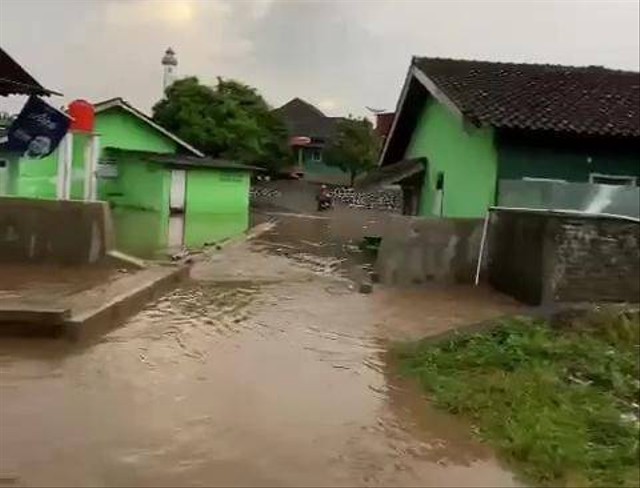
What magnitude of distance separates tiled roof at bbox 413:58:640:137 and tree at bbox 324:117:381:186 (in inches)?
1166

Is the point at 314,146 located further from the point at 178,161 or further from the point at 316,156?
the point at 178,161

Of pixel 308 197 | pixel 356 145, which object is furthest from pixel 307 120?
pixel 308 197

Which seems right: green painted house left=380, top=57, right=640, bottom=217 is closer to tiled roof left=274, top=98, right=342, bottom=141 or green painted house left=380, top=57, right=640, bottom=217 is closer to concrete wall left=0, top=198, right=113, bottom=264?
concrete wall left=0, top=198, right=113, bottom=264

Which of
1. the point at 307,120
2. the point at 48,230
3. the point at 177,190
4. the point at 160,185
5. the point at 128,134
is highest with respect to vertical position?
the point at 307,120

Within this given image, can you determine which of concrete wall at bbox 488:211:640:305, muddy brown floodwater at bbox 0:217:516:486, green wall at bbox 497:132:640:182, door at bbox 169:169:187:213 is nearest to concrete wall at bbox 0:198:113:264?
muddy brown floodwater at bbox 0:217:516:486

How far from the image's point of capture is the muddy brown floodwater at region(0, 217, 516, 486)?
5.08 m

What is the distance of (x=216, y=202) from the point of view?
27.1 meters

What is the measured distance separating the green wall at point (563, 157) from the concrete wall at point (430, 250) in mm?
3096

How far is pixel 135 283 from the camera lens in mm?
10891

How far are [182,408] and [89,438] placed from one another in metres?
0.93

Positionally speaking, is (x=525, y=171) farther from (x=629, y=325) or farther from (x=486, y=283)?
(x=629, y=325)

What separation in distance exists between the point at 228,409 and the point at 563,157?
11.5 m

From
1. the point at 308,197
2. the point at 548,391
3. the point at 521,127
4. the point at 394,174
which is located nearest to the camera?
the point at 548,391

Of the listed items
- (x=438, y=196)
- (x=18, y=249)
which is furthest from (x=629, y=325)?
(x=438, y=196)
